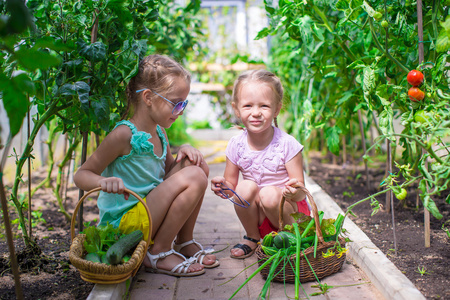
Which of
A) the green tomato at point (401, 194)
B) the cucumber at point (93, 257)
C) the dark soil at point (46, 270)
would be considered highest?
the green tomato at point (401, 194)

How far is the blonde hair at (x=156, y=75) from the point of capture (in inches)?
91.5

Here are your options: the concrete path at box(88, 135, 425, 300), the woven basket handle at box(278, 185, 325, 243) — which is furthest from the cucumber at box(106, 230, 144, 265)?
the woven basket handle at box(278, 185, 325, 243)

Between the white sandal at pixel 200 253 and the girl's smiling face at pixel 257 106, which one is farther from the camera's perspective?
the girl's smiling face at pixel 257 106

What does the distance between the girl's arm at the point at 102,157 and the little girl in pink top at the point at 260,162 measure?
57 centimetres

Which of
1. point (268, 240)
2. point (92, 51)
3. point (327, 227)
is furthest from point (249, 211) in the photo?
point (92, 51)

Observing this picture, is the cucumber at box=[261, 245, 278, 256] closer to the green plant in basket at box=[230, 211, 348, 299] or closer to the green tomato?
the green plant in basket at box=[230, 211, 348, 299]

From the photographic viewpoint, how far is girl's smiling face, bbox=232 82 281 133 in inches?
98.7

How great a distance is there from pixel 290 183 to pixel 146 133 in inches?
31.6

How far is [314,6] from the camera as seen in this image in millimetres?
2725

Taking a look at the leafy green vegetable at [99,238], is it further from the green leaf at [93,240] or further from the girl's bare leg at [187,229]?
the girl's bare leg at [187,229]

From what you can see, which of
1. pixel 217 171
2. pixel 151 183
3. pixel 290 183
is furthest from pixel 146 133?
pixel 217 171

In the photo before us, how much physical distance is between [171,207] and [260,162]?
62 cm

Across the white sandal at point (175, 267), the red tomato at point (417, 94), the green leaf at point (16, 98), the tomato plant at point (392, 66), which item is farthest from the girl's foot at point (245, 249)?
the green leaf at point (16, 98)

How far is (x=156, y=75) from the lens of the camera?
91.5 inches
